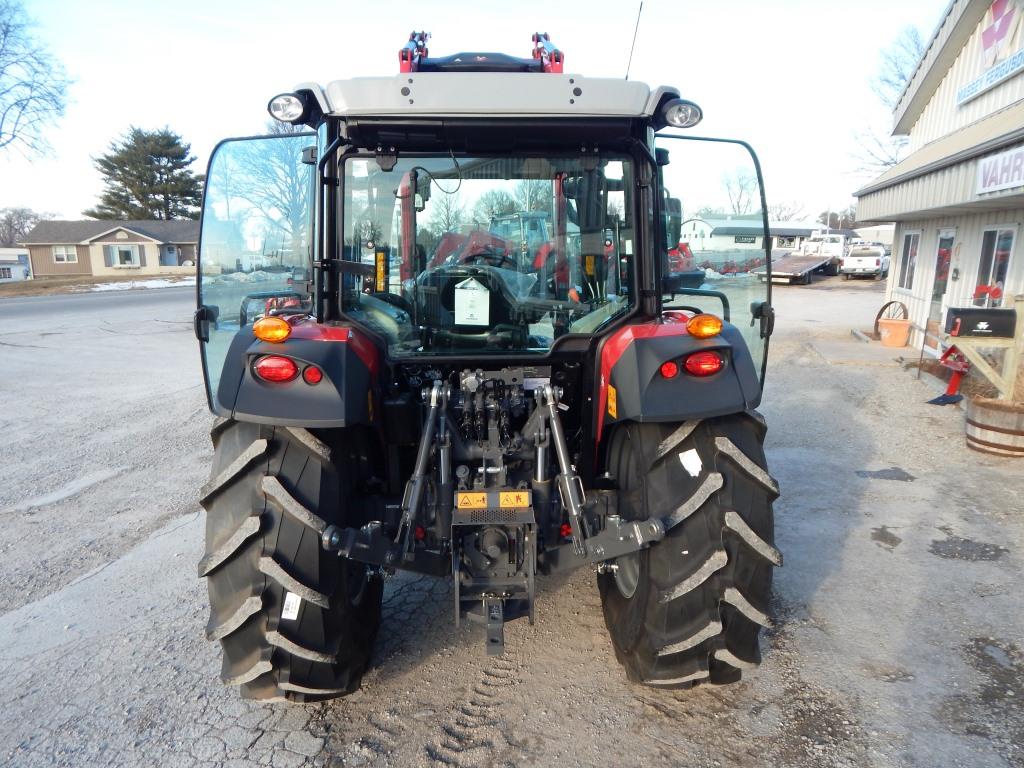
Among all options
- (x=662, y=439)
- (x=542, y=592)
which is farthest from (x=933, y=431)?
(x=662, y=439)

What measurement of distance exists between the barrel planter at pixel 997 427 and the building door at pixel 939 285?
16.0 feet

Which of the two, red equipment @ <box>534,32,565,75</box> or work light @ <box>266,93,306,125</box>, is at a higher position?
red equipment @ <box>534,32,565,75</box>

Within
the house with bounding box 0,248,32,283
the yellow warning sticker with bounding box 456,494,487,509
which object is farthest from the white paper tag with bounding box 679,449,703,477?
the house with bounding box 0,248,32,283

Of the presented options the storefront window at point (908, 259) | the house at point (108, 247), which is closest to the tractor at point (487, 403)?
the storefront window at point (908, 259)

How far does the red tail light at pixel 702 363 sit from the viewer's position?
105 inches

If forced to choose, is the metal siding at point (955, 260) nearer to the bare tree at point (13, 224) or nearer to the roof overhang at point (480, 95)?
the roof overhang at point (480, 95)

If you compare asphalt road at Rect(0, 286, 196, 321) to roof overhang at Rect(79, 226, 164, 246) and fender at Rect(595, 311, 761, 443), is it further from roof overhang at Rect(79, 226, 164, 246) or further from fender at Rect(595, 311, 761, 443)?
roof overhang at Rect(79, 226, 164, 246)

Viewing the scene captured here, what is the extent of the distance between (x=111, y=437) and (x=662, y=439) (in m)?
6.24

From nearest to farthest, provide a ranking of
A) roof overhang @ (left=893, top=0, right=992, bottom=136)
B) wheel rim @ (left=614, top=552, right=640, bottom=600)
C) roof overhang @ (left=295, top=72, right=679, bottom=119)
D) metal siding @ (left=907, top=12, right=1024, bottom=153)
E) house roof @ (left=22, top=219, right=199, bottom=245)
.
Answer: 1. roof overhang @ (left=295, top=72, right=679, bottom=119)
2. wheel rim @ (left=614, top=552, right=640, bottom=600)
3. metal siding @ (left=907, top=12, right=1024, bottom=153)
4. roof overhang @ (left=893, top=0, right=992, bottom=136)
5. house roof @ (left=22, top=219, right=199, bottom=245)

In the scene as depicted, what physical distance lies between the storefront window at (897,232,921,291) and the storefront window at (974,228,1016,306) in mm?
3451

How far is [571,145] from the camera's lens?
2.88 m

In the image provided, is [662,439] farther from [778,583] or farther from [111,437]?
[111,437]

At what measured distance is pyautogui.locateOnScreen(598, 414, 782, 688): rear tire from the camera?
2621 millimetres

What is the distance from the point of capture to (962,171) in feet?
28.5
